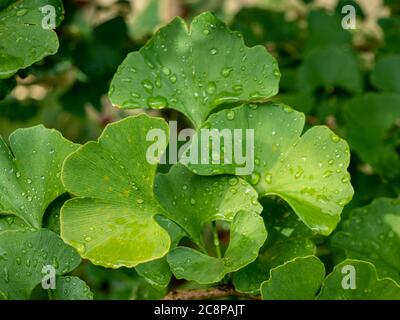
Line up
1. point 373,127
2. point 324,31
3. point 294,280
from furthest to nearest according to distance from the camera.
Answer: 1. point 324,31
2. point 373,127
3. point 294,280

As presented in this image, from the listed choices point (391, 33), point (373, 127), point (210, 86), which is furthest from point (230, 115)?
point (391, 33)

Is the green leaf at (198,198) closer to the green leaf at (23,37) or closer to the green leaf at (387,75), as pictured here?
the green leaf at (23,37)

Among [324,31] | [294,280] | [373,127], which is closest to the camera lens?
[294,280]

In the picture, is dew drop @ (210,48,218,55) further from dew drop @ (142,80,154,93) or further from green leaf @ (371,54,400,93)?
green leaf @ (371,54,400,93)

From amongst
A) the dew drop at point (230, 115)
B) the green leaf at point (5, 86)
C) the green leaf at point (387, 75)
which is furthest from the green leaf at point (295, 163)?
the green leaf at point (387, 75)

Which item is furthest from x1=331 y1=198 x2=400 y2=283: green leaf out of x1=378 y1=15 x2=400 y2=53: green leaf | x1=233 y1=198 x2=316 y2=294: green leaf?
x1=378 y1=15 x2=400 y2=53: green leaf

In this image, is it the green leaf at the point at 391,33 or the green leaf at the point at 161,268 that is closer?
the green leaf at the point at 161,268

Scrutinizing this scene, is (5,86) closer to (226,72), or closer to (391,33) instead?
(226,72)
